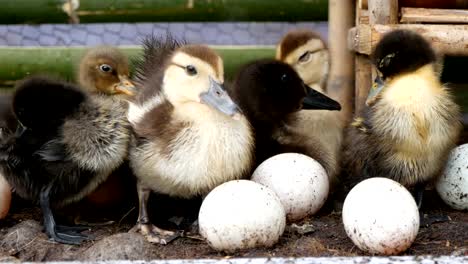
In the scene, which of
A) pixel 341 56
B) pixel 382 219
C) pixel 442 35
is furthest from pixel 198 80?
pixel 341 56

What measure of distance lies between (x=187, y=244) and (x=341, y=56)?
1363mm

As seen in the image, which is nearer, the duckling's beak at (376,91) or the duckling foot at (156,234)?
the duckling foot at (156,234)

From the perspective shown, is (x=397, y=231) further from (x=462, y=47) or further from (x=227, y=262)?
(x=462, y=47)

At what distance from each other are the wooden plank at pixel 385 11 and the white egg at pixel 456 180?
53 centimetres

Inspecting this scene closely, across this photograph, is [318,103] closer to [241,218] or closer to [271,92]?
[271,92]

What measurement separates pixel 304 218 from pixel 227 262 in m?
0.76

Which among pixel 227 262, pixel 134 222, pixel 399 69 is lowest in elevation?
pixel 134 222

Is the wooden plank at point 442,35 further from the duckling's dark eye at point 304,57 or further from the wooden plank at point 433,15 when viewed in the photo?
the duckling's dark eye at point 304,57

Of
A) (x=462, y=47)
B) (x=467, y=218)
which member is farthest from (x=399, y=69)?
(x=467, y=218)

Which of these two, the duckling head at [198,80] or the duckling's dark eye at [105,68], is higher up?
the duckling head at [198,80]

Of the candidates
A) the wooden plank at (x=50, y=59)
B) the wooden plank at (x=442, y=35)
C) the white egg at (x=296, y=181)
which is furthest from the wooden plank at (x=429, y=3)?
the wooden plank at (x=50, y=59)

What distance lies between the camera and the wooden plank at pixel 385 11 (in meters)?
3.29

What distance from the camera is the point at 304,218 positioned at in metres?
2.98

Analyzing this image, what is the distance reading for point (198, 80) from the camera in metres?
2.87
